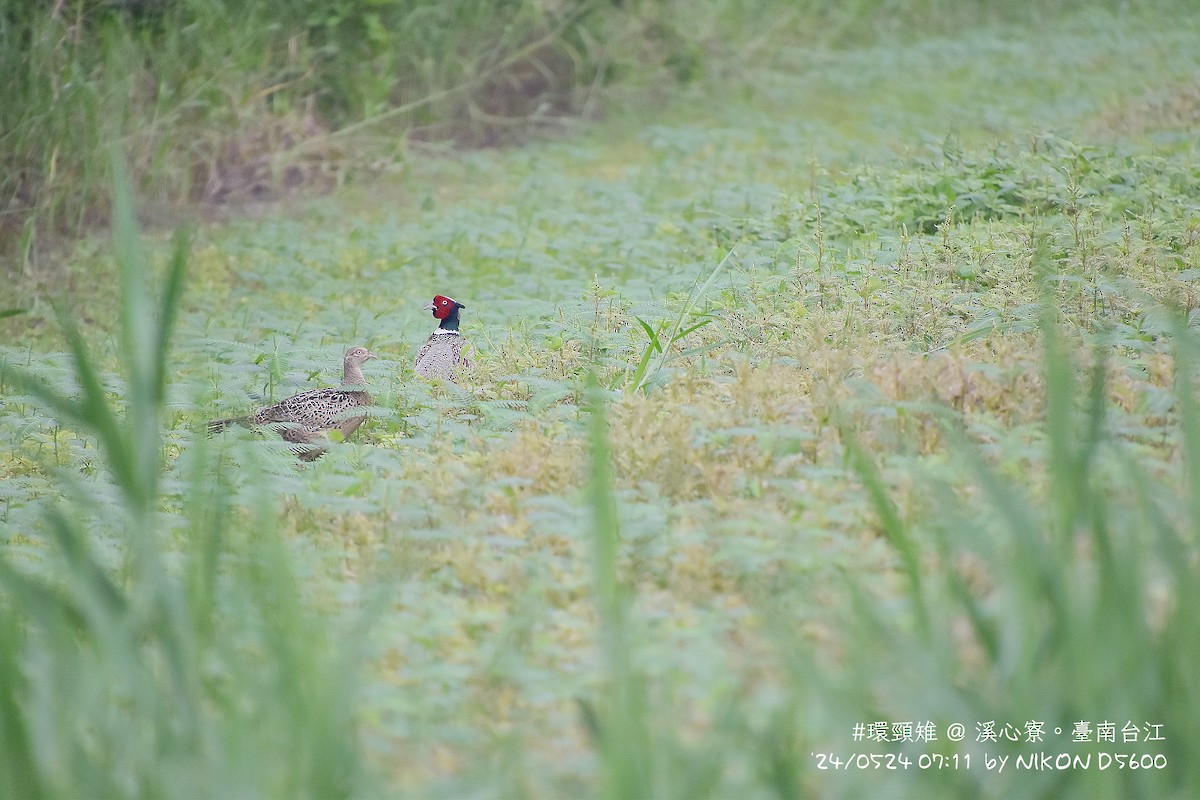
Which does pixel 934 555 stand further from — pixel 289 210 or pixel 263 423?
pixel 289 210

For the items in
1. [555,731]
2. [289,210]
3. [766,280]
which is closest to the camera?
[555,731]

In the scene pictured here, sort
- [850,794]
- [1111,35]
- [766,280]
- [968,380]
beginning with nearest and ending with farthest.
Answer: [850,794], [968,380], [766,280], [1111,35]

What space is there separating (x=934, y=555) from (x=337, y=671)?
1435 millimetres

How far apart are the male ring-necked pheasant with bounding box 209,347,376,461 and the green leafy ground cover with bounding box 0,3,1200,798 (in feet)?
0.40

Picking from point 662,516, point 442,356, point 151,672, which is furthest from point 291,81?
point 151,672

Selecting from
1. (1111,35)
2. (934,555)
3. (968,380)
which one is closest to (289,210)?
(968,380)

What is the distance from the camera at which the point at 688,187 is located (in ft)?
31.8

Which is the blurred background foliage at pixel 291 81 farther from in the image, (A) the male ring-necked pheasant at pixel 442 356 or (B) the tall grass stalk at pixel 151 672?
(B) the tall grass stalk at pixel 151 672

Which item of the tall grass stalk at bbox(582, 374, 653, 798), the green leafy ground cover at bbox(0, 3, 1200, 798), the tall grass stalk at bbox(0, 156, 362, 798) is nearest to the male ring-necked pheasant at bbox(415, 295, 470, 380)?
the green leafy ground cover at bbox(0, 3, 1200, 798)

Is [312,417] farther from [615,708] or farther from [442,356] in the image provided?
[615,708]

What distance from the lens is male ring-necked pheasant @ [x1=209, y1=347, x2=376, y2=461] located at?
4.95m

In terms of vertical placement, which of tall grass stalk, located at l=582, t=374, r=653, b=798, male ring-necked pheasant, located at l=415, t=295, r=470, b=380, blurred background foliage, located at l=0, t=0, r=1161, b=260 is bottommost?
tall grass stalk, located at l=582, t=374, r=653, b=798

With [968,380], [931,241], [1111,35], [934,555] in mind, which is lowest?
[934,555]

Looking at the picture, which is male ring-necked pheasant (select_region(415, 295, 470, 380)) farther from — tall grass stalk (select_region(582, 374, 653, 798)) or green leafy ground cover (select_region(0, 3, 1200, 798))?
tall grass stalk (select_region(582, 374, 653, 798))
